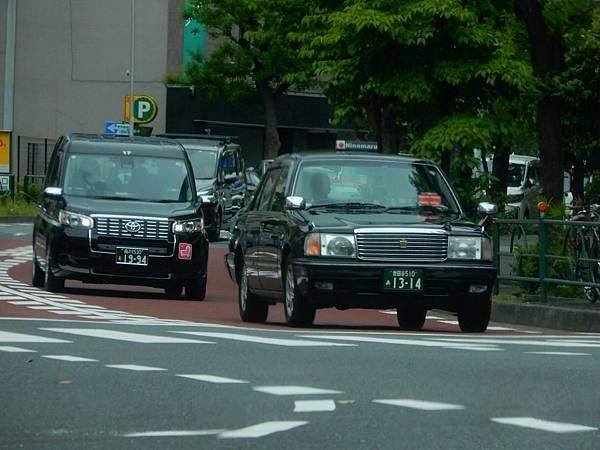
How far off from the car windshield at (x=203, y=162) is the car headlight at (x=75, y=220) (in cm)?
1735

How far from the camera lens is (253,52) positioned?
2469 inches

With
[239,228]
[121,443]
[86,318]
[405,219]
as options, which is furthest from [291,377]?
[239,228]

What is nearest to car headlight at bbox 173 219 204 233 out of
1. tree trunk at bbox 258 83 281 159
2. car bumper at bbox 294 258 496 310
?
car bumper at bbox 294 258 496 310

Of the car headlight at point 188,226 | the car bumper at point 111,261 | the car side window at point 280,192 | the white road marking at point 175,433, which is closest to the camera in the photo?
the white road marking at point 175,433

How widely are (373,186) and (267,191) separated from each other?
1.75 metres

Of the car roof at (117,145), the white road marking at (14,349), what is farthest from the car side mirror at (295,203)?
the car roof at (117,145)

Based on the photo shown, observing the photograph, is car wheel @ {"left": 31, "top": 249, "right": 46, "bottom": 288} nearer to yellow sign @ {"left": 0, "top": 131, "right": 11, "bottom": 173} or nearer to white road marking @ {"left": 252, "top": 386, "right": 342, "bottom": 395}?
white road marking @ {"left": 252, "top": 386, "right": 342, "bottom": 395}

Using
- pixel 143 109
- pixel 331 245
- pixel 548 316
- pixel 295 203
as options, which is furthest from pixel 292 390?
pixel 143 109

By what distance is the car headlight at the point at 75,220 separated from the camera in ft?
66.1

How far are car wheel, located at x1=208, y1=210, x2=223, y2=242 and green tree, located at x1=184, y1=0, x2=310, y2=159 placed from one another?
21052 millimetres

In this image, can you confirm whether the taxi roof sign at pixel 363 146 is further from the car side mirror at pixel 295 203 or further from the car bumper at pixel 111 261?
the car side mirror at pixel 295 203

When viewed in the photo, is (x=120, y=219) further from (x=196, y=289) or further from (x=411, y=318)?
(x=411, y=318)

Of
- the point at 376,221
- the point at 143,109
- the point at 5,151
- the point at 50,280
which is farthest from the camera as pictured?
the point at 143,109

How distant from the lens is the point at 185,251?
20.4 m
